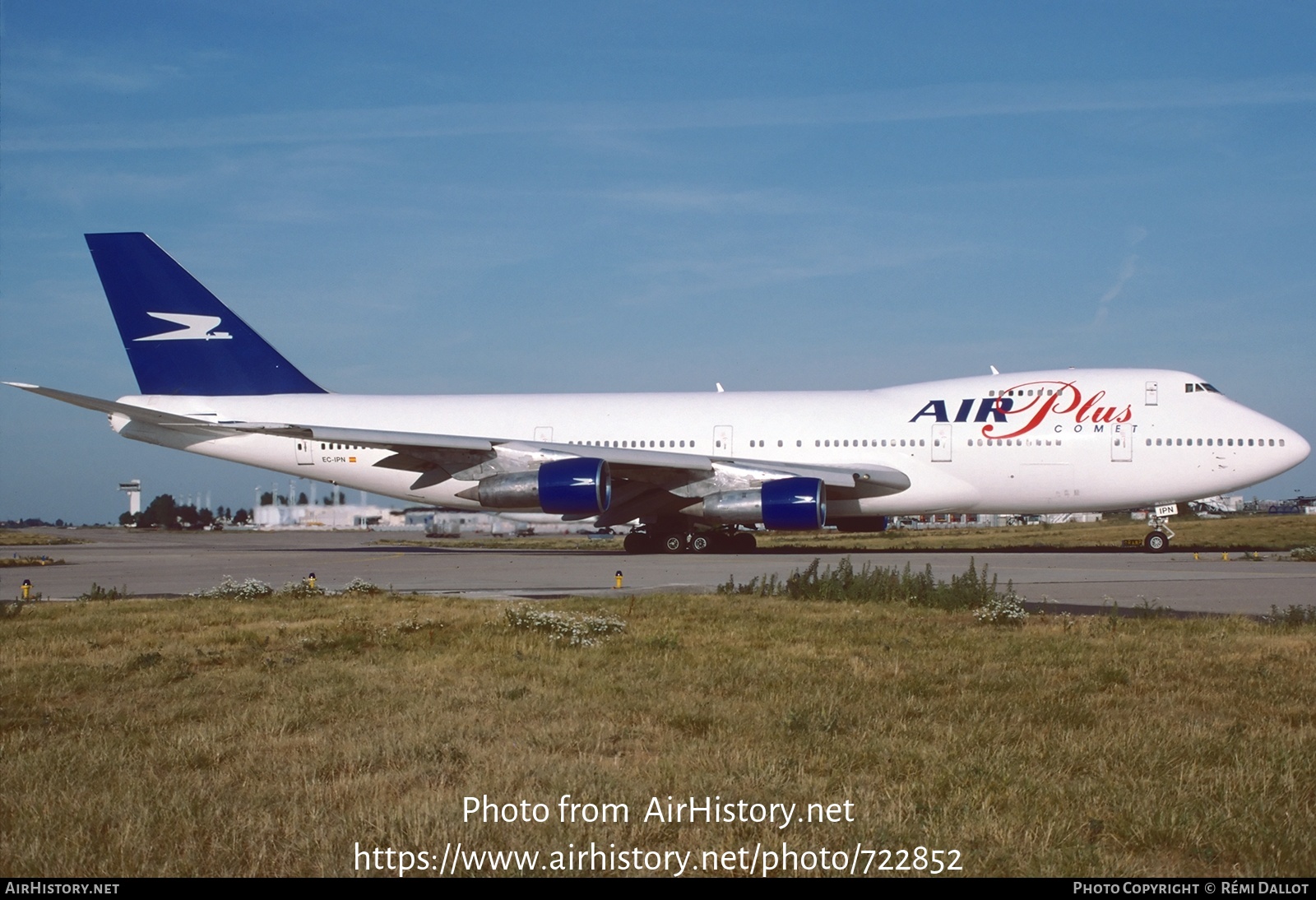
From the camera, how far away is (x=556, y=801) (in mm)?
4887

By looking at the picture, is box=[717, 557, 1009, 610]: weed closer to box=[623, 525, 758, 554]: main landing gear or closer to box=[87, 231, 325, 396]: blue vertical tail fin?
box=[623, 525, 758, 554]: main landing gear

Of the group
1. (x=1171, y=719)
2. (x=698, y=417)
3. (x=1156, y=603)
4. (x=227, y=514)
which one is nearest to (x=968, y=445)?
(x=698, y=417)

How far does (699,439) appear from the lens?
27.0m

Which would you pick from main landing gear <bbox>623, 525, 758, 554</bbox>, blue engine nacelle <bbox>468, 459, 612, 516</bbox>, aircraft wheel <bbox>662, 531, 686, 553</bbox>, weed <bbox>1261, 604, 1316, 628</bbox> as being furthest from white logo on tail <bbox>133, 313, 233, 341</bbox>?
weed <bbox>1261, 604, 1316, 628</bbox>

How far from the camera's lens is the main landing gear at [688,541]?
26.5 m

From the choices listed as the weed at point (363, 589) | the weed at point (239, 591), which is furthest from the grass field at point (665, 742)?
the weed at point (363, 589)

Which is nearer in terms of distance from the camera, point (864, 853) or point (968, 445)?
point (864, 853)

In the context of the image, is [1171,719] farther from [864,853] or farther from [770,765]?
[864,853]

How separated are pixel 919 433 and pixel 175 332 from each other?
19.7 m

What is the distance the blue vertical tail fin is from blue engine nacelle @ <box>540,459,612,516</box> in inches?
380

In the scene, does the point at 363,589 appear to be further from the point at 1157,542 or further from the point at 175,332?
the point at 1157,542

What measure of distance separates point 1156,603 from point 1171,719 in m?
6.82

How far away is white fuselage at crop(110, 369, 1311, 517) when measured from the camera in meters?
24.5

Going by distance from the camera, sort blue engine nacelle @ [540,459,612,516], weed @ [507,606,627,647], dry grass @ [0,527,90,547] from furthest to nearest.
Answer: dry grass @ [0,527,90,547] → blue engine nacelle @ [540,459,612,516] → weed @ [507,606,627,647]
